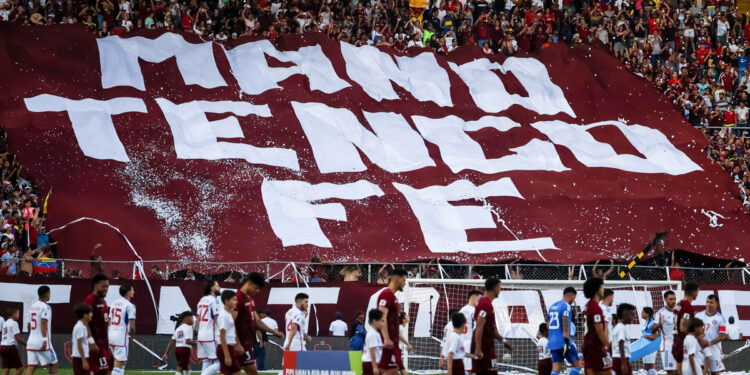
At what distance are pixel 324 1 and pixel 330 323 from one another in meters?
14.4

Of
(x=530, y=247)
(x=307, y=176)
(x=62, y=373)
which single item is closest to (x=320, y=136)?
(x=307, y=176)

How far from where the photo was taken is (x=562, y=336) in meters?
18.0

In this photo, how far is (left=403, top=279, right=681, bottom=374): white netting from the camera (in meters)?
23.2

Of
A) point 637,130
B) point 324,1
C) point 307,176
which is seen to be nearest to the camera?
point 307,176

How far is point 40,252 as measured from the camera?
2420 centimetres

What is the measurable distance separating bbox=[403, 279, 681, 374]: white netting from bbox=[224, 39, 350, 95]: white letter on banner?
9.29m

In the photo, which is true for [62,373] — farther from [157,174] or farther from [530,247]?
[530,247]

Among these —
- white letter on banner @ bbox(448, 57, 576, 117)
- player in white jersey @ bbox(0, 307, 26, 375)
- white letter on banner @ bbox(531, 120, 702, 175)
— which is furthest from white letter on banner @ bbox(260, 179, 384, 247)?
player in white jersey @ bbox(0, 307, 26, 375)

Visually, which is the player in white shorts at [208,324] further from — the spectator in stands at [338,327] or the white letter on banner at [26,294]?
the white letter on banner at [26,294]

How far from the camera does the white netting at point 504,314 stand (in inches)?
912

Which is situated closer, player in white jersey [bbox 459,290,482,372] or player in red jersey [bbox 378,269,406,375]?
player in red jersey [bbox 378,269,406,375]

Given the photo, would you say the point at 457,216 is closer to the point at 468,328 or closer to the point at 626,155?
the point at 626,155

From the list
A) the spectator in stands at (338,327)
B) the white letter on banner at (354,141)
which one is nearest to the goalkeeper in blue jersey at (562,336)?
the spectator in stands at (338,327)

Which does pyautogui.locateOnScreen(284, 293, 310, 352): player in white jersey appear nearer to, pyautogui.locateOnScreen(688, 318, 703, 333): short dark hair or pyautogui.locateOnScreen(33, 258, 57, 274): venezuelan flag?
pyautogui.locateOnScreen(688, 318, 703, 333): short dark hair
